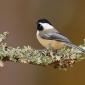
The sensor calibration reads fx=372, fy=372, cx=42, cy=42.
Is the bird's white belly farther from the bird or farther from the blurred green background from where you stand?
the blurred green background

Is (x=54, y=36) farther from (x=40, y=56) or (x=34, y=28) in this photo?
(x=34, y=28)

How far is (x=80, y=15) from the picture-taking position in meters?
3.30

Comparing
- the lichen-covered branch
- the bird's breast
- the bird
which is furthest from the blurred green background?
the lichen-covered branch

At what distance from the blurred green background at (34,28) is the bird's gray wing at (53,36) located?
1.03 m

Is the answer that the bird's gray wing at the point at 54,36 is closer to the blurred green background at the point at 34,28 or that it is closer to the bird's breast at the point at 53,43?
the bird's breast at the point at 53,43

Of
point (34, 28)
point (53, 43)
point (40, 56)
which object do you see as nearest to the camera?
point (40, 56)

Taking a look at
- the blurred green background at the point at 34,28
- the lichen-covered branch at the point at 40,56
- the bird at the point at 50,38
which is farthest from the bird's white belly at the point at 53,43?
the blurred green background at the point at 34,28

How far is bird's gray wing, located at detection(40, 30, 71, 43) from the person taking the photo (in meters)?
1.78

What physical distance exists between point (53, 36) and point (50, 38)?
0.7 inches

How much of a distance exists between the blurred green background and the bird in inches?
38.0

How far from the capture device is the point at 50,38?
184cm

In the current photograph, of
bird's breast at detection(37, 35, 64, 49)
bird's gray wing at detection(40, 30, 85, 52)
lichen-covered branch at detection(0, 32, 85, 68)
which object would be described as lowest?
lichen-covered branch at detection(0, 32, 85, 68)

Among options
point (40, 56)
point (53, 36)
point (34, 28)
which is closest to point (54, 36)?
point (53, 36)

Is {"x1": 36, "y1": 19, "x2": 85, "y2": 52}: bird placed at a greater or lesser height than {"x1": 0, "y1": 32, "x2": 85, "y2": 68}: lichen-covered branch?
greater
